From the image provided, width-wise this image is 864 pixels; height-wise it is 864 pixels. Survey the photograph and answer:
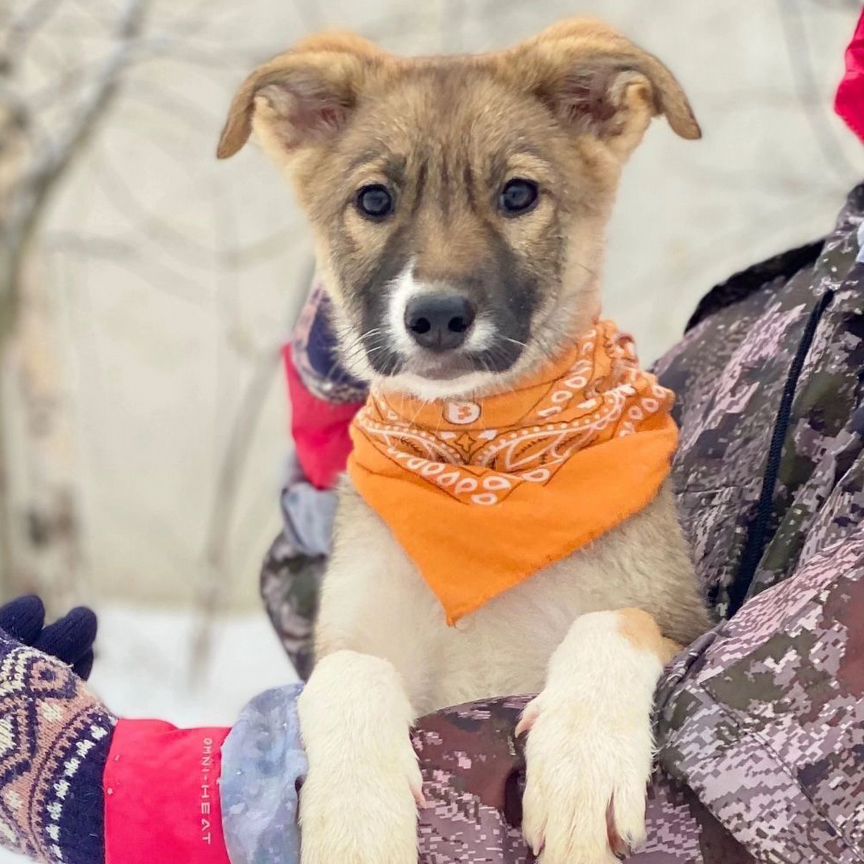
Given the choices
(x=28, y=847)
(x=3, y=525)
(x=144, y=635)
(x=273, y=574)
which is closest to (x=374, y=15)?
(x=3, y=525)

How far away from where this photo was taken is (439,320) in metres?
1.94

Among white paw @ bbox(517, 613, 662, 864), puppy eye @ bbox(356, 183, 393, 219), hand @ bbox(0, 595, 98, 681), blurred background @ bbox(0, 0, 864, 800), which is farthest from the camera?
blurred background @ bbox(0, 0, 864, 800)

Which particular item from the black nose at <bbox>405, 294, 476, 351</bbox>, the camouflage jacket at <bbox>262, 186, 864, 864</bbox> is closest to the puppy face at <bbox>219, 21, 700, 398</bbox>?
the black nose at <bbox>405, 294, 476, 351</bbox>

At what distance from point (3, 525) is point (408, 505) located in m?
4.34

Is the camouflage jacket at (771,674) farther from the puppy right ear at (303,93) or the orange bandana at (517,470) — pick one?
the puppy right ear at (303,93)

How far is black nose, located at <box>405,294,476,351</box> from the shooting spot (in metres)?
1.93

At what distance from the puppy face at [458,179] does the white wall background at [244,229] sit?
4137mm

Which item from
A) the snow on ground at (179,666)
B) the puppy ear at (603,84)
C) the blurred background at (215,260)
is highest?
the puppy ear at (603,84)

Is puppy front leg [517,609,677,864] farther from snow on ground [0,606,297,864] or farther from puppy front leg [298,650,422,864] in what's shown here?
snow on ground [0,606,297,864]

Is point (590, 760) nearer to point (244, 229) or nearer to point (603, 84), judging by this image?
point (603, 84)

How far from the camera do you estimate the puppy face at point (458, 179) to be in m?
2.03

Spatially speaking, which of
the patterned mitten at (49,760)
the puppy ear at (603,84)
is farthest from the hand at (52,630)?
the puppy ear at (603,84)

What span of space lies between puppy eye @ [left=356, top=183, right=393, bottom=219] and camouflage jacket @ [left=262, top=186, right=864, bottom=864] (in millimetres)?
818

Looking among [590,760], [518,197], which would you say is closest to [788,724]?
[590,760]
